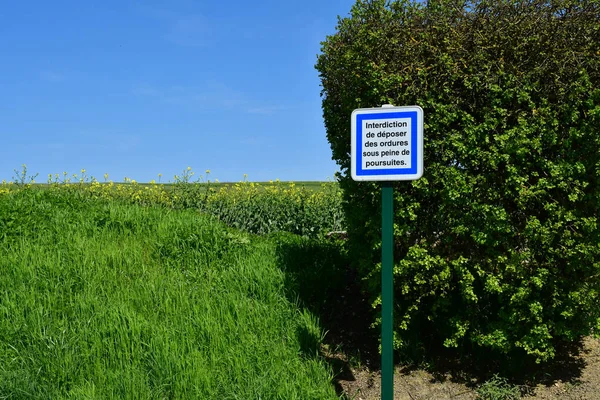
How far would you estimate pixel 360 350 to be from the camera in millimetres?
6512

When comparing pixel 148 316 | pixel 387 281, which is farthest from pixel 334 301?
pixel 387 281

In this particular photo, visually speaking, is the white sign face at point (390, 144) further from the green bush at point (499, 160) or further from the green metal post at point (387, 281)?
the green bush at point (499, 160)

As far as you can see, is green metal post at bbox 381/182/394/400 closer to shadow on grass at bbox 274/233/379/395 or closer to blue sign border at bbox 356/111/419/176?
blue sign border at bbox 356/111/419/176

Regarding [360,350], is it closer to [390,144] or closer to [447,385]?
[447,385]

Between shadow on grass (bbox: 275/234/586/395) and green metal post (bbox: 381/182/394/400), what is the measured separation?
1.34 meters

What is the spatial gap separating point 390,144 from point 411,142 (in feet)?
0.52

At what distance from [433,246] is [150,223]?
5081mm

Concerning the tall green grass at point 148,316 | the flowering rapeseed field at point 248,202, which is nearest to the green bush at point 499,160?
the tall green grass at point 148,316

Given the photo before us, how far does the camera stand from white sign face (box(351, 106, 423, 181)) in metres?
4.34

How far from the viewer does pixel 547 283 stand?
18.2ft

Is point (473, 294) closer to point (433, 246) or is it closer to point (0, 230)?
point (433, 246)

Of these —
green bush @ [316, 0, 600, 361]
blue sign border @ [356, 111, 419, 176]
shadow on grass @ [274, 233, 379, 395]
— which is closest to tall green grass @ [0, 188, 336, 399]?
shadow on grass @ [274, 233, 379, 395]

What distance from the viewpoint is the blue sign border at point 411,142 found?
433 cm

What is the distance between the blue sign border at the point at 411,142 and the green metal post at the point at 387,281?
131mm
